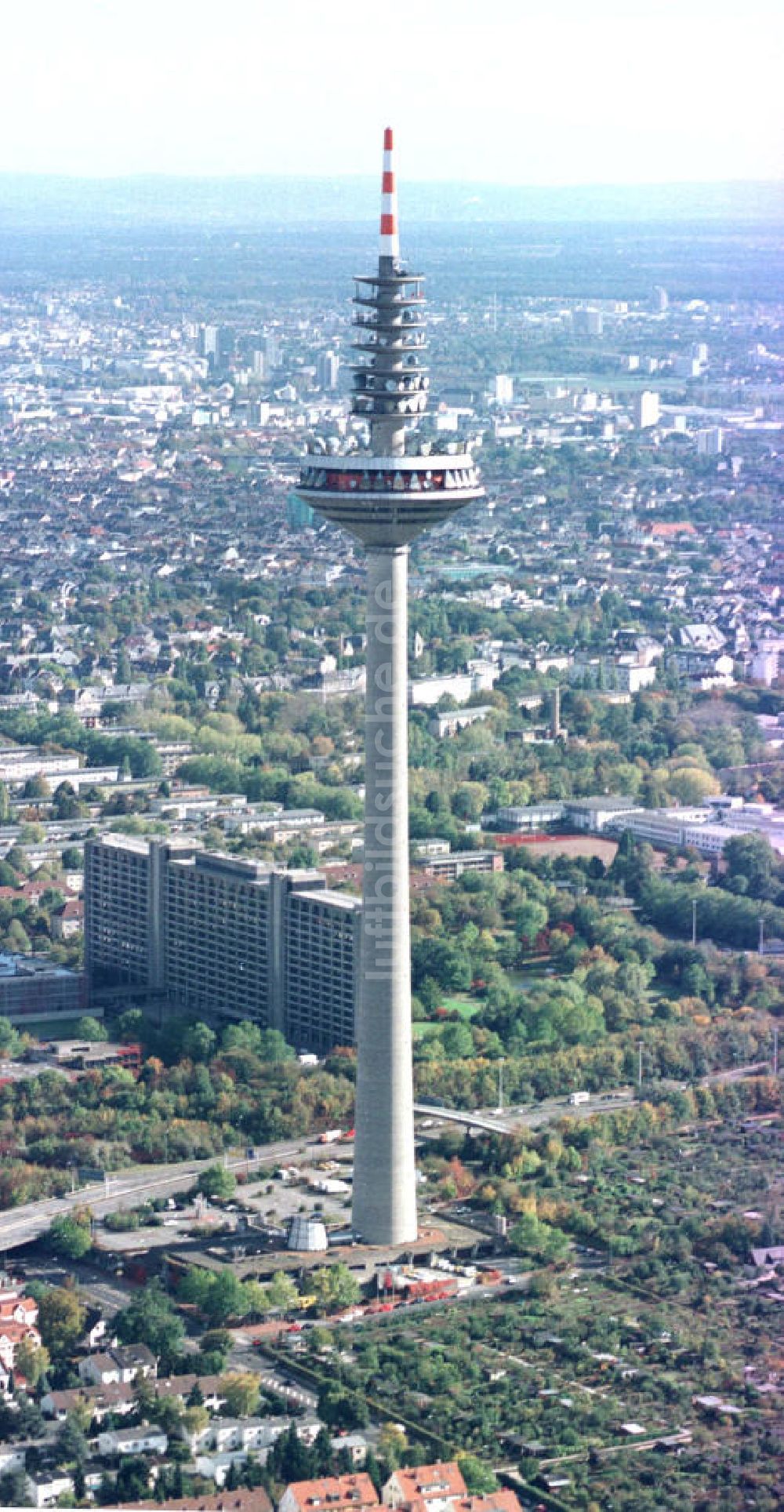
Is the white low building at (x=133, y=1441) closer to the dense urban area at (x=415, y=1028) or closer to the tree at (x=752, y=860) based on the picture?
the dense urban area at (x=415, y=1028)

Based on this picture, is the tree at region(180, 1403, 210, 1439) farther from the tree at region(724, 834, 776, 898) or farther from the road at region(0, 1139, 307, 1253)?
the tree at region(724, 834, 776, 898)

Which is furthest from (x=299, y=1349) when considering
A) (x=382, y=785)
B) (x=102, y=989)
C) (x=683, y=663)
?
(x=683, y=663)

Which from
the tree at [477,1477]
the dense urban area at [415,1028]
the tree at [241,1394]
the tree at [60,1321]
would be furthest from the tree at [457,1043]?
the tree at [477,1477]

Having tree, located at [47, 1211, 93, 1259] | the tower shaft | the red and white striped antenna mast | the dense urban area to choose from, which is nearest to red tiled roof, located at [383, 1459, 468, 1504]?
the dense urban area

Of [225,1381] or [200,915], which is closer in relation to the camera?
[225,1381]

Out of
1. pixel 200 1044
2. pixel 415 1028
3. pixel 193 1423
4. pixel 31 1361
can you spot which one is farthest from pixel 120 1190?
pixel 193 1423

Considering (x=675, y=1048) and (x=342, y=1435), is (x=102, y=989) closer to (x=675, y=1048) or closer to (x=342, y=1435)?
(x=675, y=1048)

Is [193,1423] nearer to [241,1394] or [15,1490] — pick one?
[241,1394]
